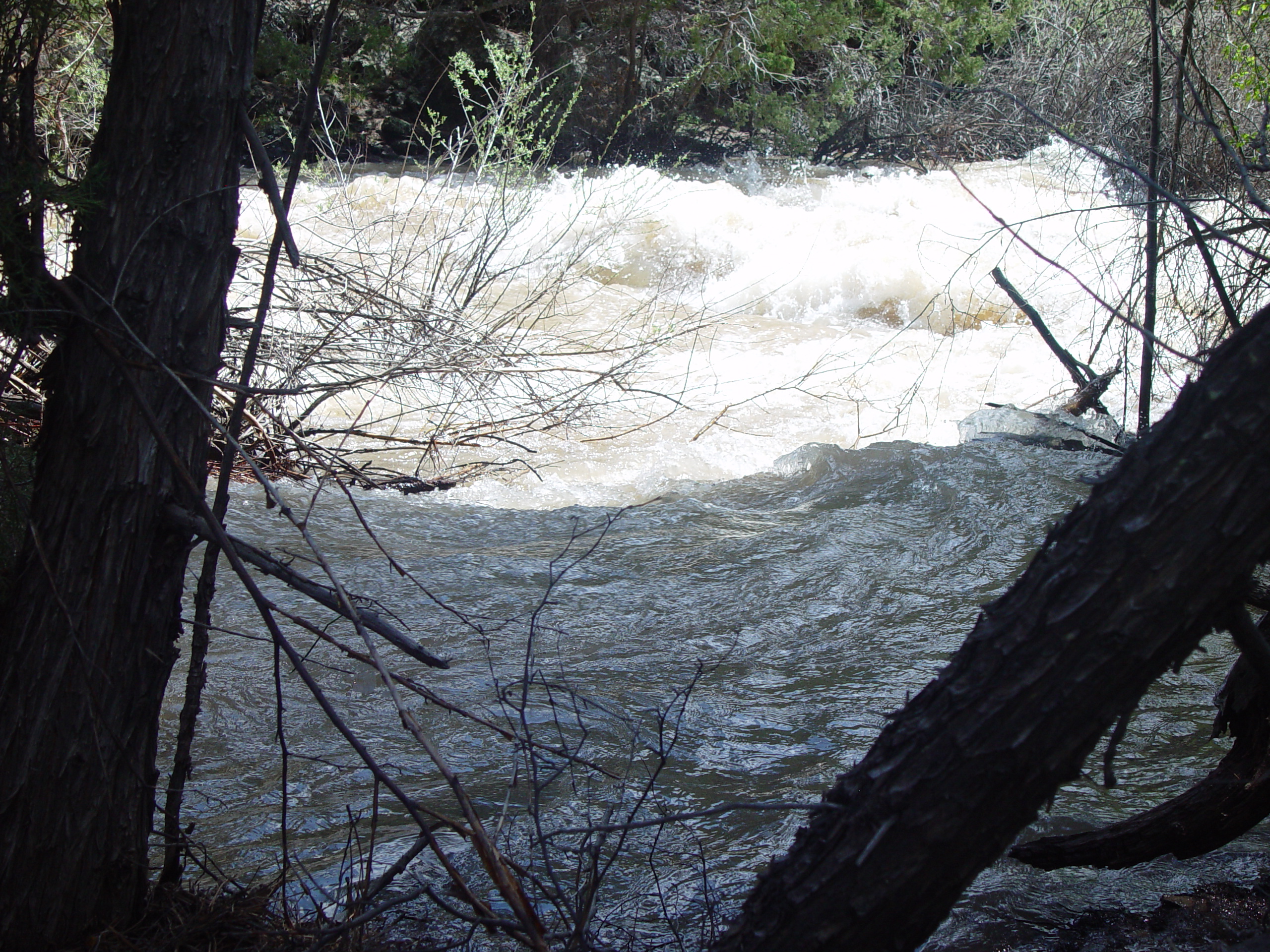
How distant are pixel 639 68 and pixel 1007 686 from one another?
14.9 metres

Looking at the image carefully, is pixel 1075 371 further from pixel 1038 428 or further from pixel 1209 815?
pixel 1209 815

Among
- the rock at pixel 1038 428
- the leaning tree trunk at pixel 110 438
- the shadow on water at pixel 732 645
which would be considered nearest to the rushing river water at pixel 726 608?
the shadow on water at pixel 732 645

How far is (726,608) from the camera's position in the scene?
452 cm

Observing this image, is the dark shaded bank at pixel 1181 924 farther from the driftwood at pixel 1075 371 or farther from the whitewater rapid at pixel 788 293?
the driftwood at pixel 1075 371

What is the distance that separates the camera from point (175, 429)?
1873 millimetres

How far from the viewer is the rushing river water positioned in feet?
9.09

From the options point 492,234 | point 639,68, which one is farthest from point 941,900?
point 639,68

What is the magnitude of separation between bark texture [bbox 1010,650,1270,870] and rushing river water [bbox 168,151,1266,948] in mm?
165

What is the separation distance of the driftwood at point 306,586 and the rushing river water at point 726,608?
0.11 meters

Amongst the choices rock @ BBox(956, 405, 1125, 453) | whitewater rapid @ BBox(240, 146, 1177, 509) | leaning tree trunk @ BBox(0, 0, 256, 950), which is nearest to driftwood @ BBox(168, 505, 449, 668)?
leaning tree trunk @ BBox(0, 0, 256, 950)

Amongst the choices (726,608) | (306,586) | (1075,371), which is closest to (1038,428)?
(1075,371)

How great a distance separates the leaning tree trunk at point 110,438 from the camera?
1802mm

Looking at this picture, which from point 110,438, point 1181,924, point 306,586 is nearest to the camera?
point 306,586

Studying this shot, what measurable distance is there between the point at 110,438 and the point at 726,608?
10.1 feet
